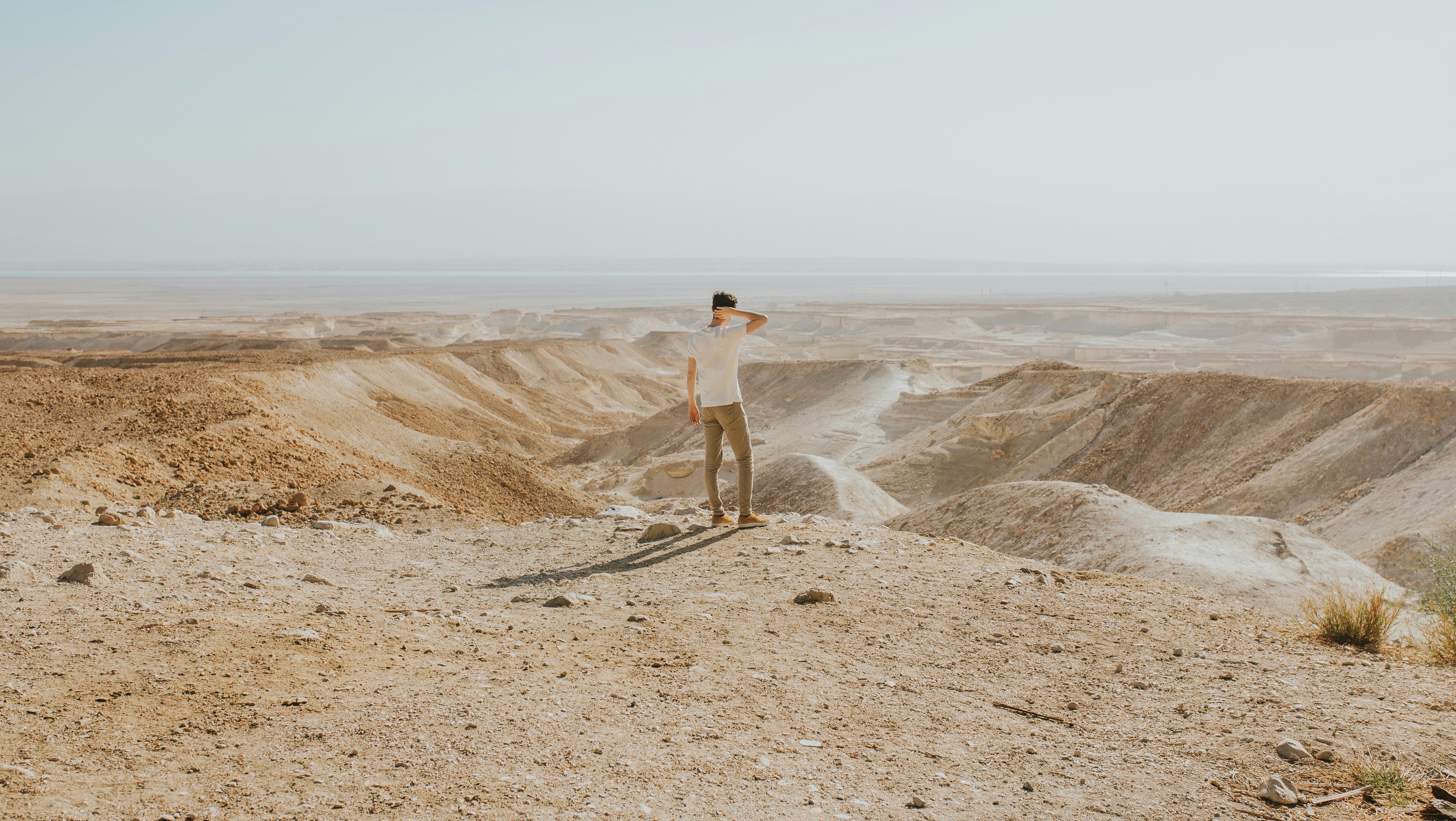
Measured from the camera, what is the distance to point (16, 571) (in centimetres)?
511

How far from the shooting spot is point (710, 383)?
23.1ft

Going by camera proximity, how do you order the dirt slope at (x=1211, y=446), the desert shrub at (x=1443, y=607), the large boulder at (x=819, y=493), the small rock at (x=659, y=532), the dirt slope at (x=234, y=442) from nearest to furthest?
the desert shrub at (x=1443, y=607)
the small rock at (x=659, y=532)
the dirt slope at (x=234, y=442)
the dirt slope at (x=1211, y=446)
the large boulder at (x=819, y=493)

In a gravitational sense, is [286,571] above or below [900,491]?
above

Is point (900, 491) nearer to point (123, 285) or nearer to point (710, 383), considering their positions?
point (710, 383)

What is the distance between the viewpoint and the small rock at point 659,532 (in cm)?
741

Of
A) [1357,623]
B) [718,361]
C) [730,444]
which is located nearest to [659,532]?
[730,444]

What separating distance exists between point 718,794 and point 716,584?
288cm


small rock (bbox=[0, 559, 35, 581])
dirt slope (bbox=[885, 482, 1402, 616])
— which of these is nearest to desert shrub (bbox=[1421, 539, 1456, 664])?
dirt slope (bbox=[885, 482, 1402, 616])

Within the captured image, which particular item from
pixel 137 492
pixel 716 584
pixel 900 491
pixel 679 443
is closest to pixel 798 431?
pixel 679 443

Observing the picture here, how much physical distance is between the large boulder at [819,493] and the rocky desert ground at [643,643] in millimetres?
2226

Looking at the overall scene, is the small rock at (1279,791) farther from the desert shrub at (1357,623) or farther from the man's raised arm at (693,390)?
the man's raised arm at (693,390)

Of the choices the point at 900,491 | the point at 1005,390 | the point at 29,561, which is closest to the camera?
the point at 29,561

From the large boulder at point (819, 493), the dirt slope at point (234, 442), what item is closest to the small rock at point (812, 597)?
the dirt slope at point (234, 442)

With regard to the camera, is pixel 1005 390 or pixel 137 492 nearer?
pixel 137 492
